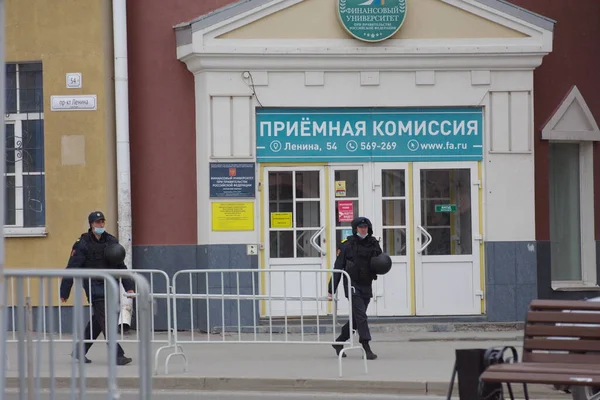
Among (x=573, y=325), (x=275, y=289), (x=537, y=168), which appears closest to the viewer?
(x=573, y=325)

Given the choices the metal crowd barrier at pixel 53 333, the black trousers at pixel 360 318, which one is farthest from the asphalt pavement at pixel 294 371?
the metal crowd barrier at pixel 53 333

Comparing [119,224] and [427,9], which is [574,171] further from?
[119,224]

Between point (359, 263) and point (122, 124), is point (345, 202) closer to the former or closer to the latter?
point (359, 263)

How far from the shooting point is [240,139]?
51.5 feet

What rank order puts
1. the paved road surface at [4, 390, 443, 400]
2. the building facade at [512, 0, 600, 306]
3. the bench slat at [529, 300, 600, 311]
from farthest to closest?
the building facade at [512, 0, 600, 306]
the paved road surface at [4, 390, 443, 400]
the bench slat at [529, 300, 600, 311]

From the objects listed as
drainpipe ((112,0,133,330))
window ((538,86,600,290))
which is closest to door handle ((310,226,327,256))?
drainpipe ((112,0,133,330))

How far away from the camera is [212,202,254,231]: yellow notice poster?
15.8 metres

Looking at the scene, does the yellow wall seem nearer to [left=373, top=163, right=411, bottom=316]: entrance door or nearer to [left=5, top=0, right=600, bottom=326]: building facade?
[left=5, top=0, right=600, bottom=326]: building facade

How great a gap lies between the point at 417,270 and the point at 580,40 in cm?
436

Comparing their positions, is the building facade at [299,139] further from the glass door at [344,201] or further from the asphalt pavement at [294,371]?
the asphalt pavement at [294,371]

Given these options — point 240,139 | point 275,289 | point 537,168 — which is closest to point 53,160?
point 240,139

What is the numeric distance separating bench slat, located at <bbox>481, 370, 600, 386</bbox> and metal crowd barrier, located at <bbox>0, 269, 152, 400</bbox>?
7.21 ft

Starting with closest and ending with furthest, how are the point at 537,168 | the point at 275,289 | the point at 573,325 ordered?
the point at 573,325 → the point at 275,289 → the point at 537,168

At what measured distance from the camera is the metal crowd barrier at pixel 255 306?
1223cm
